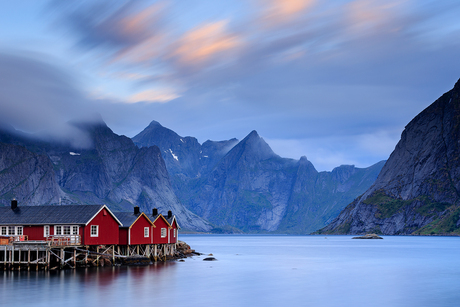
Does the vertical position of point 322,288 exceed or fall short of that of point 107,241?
it falls short

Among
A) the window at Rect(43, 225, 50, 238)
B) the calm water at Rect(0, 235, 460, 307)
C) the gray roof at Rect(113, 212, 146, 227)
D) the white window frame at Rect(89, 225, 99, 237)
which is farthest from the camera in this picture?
the gray roof at Rect(113, 212, 146, 227)

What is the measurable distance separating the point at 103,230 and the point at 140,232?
8.57 m

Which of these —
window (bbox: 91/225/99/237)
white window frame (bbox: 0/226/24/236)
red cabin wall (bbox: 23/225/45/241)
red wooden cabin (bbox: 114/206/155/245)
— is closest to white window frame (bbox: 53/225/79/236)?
red cabin wall (bbox: 23/225/45/241)

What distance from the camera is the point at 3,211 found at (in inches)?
3051

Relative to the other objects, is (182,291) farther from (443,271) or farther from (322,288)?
(443,271)

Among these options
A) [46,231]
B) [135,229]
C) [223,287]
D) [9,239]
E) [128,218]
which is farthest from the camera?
[128,218]

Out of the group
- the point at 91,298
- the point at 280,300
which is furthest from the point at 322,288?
the point at 91,298

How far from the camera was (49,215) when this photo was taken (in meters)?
74.1

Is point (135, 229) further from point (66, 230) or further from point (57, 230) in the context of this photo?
point (57, 230)

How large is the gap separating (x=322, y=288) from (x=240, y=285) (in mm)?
10198

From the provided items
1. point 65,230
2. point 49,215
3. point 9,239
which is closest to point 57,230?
point 65,230

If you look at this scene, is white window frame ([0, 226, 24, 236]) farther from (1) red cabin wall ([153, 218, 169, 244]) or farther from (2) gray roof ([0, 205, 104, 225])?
(1) red cabin wall ([153, 218, 169, 244])

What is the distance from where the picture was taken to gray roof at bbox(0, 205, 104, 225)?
7281 cm

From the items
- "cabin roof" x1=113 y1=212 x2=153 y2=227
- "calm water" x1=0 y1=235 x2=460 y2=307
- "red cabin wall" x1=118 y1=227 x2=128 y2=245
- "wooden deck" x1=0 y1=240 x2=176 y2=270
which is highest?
"cabin roof" x1=113 y1=212 x2=153 y2=227
